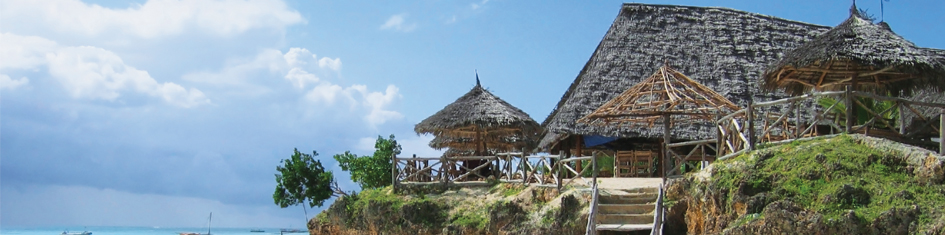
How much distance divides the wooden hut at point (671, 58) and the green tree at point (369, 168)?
475cm

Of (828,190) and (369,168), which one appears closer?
(828,190)

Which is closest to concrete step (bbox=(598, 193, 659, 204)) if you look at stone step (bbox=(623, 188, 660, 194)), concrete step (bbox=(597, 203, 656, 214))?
stone step (bbox=(623, 188, 660, 194))

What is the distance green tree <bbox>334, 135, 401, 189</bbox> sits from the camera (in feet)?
80.5

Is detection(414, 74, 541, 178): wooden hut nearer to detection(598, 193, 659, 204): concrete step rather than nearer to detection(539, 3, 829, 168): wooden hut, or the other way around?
detection(539, 3, 829, 168): wooden hut

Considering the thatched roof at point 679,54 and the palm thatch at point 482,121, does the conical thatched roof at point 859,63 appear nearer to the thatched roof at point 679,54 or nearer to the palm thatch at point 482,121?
the thatched roof at point 679,54

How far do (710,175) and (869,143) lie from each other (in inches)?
77.9

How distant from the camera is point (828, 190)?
1021cm

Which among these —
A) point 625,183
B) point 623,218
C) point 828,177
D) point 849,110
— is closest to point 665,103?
point 625,183

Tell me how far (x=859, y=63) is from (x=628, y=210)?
3.94 metres

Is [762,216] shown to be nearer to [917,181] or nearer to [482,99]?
[917,181]

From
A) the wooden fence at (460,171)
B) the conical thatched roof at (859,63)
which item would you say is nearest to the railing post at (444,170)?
the wooden fence at (460,171)

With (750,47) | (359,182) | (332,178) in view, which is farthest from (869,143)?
(359,182)

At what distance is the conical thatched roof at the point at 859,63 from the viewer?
12453mm

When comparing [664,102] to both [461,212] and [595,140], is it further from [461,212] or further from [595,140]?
[595,140]
